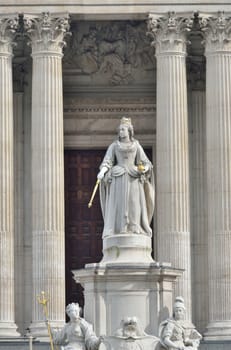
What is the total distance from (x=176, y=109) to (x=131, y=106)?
543 cm

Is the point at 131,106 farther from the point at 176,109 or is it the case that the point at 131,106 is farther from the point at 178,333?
the point at 178,333

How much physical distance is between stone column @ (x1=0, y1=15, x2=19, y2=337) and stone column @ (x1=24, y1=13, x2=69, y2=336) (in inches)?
32.0

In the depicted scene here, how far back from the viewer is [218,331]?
63.4 m

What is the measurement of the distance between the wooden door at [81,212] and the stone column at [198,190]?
3.76m

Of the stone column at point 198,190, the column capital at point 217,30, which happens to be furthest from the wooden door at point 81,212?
the column capital at point 217,30

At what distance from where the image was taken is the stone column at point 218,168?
6372 cm

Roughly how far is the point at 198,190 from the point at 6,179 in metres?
8.32

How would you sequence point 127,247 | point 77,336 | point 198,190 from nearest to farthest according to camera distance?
1. point 77,336
2. point 127,247
3. point 198,190

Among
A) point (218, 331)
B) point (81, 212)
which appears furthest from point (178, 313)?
point (81, 212)

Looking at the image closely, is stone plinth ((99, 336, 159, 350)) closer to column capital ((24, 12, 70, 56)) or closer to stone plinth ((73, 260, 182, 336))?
stone plinth ((73, 260, 182, 336))

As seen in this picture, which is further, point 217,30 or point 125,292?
point 217,30

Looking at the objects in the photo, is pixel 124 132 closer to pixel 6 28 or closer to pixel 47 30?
pixel 47 30

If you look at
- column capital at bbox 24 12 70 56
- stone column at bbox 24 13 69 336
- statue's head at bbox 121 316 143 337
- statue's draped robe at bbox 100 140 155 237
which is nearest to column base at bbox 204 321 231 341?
stone column at bbox 24 13 69 336

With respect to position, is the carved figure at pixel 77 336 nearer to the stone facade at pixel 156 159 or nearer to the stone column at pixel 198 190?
the stone facade at pixel 156 159
